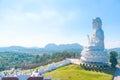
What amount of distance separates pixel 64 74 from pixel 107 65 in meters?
19.0

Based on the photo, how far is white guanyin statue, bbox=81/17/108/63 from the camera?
79.4 m

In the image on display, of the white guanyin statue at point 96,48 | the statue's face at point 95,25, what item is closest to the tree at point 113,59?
the white guanyin statue at point 96,48

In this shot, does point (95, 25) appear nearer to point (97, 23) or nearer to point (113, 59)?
point (97, 23)

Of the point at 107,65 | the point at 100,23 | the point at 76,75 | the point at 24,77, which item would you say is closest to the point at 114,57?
the point at 107,65

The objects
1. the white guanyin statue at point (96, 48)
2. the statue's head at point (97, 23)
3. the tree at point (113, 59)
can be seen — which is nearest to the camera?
the tree at point (113, 59)

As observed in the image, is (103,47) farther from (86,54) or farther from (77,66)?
(77,66)

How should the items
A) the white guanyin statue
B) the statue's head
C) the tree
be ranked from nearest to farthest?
the tree
the white guanyin statue
the statue's head

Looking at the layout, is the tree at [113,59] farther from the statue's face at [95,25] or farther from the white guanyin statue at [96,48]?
the statue's face at [95,25]

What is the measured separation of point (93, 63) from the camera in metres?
78.7

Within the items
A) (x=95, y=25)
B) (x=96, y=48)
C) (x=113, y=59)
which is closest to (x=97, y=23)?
(x=95, y=25)

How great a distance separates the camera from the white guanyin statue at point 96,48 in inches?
3125

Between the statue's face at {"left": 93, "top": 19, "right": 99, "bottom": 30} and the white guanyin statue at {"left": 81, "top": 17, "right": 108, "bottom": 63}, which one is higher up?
the statue's face at {"left": 93, "top": 19, "right": 99, "bottom": 30}

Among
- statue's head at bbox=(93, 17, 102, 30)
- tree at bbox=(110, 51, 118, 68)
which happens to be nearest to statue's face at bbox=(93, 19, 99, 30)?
statue's head at bbox=(93, 17, 102, 30)

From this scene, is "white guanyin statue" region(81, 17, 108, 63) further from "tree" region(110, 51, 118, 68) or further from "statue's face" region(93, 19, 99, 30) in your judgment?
"tree" region(110, 51, 118, 68)
